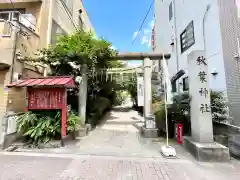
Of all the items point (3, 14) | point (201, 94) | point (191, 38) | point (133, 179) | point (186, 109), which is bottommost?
point (133, 179)

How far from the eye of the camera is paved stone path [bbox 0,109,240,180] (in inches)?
141

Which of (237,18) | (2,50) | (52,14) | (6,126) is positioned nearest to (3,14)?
(52,14)

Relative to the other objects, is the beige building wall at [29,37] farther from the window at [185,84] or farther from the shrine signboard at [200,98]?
the window at [185,84]

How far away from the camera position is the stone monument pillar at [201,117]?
4.44 metres

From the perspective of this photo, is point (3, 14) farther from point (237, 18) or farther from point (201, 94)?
point (237, 18)

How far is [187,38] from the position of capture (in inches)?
411

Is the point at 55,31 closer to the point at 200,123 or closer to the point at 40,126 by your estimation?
the point at 40,126

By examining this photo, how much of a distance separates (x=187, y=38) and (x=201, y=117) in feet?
24.8

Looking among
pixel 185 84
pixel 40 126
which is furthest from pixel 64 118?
pixel 185 84

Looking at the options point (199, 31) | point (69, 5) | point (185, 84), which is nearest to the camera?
point (199, 31)

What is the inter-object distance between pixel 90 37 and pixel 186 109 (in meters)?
5.84

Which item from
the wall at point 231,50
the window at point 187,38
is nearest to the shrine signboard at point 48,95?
the wall at point 231,50

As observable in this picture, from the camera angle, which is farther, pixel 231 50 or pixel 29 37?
pixel 29 37

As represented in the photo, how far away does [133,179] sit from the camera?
3.44 m
